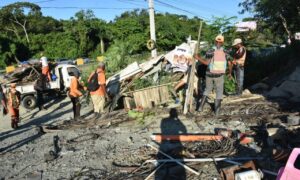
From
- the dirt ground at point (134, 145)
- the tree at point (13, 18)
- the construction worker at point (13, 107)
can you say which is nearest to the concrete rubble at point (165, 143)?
the dirt ground at point (134, 145)

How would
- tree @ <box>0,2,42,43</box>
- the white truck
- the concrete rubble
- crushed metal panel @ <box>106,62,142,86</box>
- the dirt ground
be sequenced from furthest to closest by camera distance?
tree @ <box>0,2,42,43</box>
the white truck
crushed metal panel @ <box>106,62,142,86</box>
the dirt ground
the concrete rubble

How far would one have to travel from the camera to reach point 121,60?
52.0ft

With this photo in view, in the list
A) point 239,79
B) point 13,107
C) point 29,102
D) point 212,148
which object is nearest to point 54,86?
point 29,102

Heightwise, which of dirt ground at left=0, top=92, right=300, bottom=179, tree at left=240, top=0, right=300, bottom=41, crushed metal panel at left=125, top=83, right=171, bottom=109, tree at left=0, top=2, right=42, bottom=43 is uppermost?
tree at left=0, top=2, right=42, bottom=43

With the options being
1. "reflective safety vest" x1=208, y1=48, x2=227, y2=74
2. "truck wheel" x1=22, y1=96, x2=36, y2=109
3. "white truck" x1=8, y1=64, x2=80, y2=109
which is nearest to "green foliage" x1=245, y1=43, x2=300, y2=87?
"reflective safety vest" x1=208, y1=48, x2=227, y2=74

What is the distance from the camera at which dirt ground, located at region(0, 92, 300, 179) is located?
6.86m

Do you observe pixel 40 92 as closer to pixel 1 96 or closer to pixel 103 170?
pixel 1 96

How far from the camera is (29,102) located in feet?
58.0

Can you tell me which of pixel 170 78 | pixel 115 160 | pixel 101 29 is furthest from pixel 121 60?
pixel 101 29

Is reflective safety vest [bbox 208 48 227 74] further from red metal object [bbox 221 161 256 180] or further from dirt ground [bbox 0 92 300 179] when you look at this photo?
red metal object [bbox 221 161 256 180]

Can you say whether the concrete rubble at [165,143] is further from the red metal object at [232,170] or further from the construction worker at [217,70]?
the construction worker at [217,70]

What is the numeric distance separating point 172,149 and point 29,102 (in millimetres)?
11584

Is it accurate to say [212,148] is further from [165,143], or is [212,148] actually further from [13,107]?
[13,107]

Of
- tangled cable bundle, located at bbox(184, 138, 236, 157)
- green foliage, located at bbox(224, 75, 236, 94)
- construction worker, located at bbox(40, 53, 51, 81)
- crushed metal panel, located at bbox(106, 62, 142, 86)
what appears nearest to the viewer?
tangled cable bundle, located at bbox(184, 138, 236, 157)
